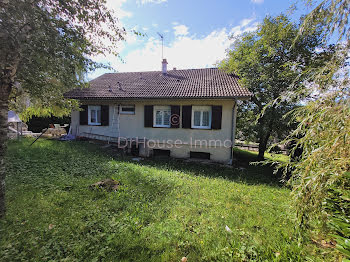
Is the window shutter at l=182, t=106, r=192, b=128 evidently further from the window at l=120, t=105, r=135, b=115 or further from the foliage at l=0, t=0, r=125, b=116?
the foliage at l=0, t=0, r=125, b=116

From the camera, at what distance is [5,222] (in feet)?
8.48

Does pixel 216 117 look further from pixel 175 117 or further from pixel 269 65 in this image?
pixel 269 65

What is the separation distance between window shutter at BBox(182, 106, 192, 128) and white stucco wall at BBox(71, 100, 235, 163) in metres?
0.25

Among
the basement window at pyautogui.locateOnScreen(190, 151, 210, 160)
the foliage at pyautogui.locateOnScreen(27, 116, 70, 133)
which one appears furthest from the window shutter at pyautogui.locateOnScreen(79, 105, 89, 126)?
the foliage at pyautogui.locateOnScreen(27, 116, 70, 133)

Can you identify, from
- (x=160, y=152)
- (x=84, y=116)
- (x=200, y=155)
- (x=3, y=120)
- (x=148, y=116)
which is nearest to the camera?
(x=3, y=120)

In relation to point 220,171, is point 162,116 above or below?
above

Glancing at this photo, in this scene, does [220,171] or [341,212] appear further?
[220,171]

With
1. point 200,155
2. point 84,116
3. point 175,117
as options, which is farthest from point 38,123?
point 200,155

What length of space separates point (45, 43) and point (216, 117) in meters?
7.36

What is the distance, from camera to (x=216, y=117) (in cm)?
840

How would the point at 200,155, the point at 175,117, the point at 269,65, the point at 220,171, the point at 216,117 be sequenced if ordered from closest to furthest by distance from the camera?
the point at 220,171 → the point at 269,65 → the point at 216,117 → the point at 175,117 → the point at 200,155

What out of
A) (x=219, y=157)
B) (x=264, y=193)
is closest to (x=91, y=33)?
(x=264, y=193)

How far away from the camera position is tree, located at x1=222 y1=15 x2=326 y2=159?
25.0 ft

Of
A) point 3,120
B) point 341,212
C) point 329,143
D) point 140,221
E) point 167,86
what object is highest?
point 167,86
